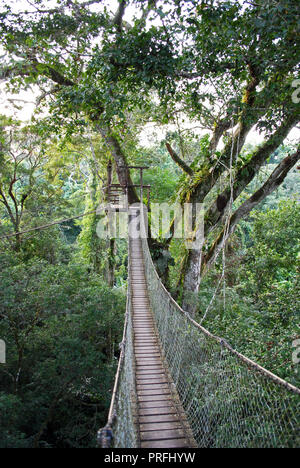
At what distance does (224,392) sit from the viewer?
2.10 meters

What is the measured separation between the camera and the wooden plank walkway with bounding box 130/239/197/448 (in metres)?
2.09

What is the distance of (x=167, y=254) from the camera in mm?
5863

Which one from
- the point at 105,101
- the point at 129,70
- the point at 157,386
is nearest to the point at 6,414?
the point at 157,386

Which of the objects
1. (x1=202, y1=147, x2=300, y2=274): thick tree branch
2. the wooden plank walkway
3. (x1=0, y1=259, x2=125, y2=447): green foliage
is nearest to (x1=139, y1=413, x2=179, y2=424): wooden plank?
the wooden plank walkway

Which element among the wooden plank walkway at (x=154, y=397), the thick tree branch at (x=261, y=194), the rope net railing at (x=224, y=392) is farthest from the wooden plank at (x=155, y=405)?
the thick tree branch at (x=261, y=194)

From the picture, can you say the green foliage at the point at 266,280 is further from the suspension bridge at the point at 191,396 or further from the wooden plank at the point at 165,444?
the wooden plank at the point at 165,444

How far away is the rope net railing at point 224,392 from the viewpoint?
1607mm

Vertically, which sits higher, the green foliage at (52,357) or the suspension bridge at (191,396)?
the suspension bridge at (191,396)

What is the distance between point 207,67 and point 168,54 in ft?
1.35

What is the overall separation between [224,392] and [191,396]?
45 cm

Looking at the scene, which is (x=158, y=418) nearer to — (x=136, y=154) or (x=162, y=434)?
(x=162, y=434)

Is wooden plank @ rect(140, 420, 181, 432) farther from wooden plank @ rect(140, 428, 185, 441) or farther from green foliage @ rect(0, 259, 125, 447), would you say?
green foliage @ rect(0, 259, 125, 447)

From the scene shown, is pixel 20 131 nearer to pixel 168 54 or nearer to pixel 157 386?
pixel 168 54

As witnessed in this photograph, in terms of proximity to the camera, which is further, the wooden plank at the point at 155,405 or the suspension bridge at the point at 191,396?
the wooden plank at the point at 155,405
